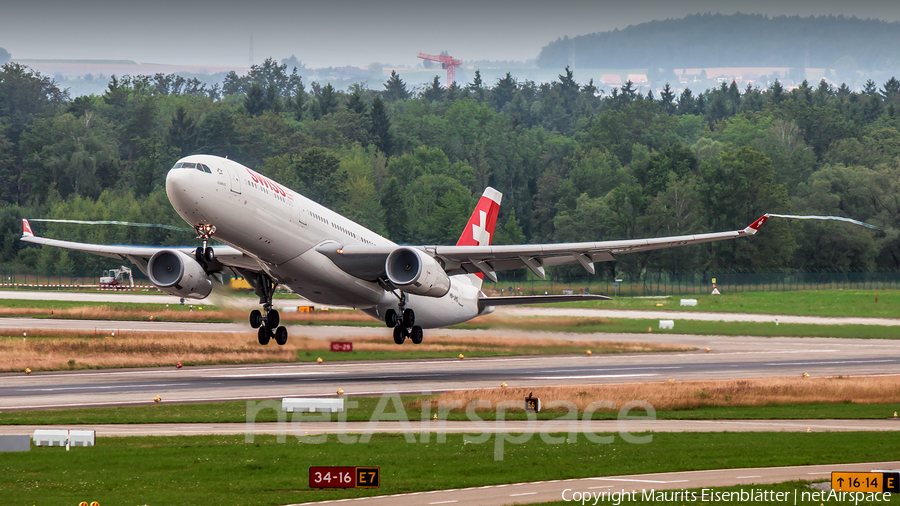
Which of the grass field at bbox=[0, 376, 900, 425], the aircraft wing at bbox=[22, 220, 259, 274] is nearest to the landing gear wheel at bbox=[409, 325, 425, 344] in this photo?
the grass field at bbox=[0, 376, 900, 425]

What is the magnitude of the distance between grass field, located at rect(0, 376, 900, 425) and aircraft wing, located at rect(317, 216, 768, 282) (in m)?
5.63

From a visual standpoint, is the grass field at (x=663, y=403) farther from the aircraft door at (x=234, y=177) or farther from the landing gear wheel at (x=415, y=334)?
the aircraft door at (x=234, y=177)

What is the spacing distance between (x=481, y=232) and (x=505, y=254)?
40.1 ft

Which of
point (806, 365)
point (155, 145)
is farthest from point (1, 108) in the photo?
point (806, 365)

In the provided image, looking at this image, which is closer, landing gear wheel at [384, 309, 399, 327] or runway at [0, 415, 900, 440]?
runway at [0, 415, 900, 440]

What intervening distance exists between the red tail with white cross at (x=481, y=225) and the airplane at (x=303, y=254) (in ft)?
18.2

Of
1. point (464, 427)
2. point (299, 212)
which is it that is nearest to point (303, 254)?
point (299, 212)

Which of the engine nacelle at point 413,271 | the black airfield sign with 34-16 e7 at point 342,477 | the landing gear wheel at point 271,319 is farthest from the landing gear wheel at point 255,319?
the black airfield sign with 34-16 e7 at point 342,477

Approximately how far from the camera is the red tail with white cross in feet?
181

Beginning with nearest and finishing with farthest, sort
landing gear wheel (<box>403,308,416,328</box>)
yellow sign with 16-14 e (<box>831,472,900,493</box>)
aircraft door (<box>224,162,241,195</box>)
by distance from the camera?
yellow sign with 16-14 e (<box>831,472,900,493</box>) → aircraft door (<box>224,162,241,195</box>) → landing gear wheel (<box>403,308,416,328</box>)

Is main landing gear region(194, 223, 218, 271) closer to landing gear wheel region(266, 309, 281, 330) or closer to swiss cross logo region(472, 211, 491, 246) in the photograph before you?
landing gear wheel region(266, 309, 281, 330)

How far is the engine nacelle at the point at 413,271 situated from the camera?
→ 40562 millimetres

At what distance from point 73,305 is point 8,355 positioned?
93.6 feet

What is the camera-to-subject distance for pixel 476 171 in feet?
524
